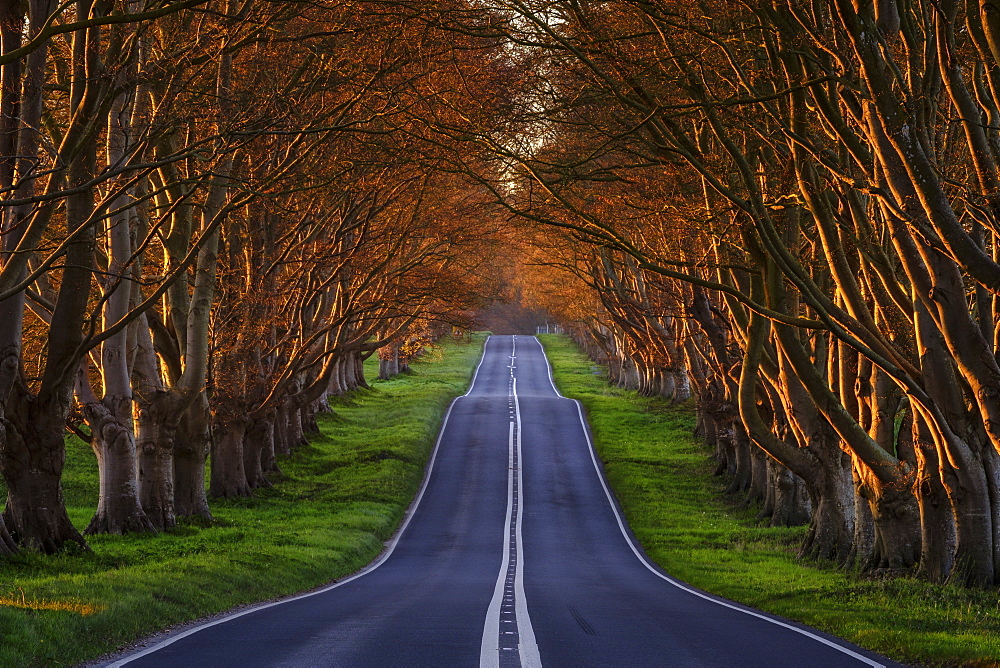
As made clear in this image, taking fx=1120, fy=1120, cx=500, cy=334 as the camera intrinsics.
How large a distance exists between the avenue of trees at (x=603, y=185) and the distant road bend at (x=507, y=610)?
3623 millimetres

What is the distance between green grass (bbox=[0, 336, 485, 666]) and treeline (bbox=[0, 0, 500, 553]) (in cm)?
121

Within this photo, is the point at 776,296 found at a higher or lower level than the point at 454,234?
lower

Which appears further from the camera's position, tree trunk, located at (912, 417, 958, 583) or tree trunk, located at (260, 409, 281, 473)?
tree trunk, located at (260, 409, 281, 473)

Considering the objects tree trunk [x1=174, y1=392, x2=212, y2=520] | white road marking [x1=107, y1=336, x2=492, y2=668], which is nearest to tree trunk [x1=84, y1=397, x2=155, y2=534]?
white road marking [x1=107, y1=336, x2=492, y2=668]

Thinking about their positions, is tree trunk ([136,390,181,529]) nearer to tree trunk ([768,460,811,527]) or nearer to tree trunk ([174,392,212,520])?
tree trunk ([174,392,212,520])

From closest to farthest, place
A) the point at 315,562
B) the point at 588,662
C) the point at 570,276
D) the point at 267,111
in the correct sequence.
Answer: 1. the point at 588,662
2. the point at 267,111
3. the point at 315,562
4. the point at 570,276

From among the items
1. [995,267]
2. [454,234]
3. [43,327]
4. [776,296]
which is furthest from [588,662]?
[454,234]

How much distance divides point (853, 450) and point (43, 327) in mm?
18312

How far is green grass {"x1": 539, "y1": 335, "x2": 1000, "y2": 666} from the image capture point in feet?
38.0

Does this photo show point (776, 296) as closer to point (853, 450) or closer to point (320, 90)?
point (853, 450)

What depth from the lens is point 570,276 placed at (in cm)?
6169

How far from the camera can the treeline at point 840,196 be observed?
1221 cm

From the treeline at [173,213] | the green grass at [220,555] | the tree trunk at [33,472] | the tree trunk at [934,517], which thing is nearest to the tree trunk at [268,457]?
the green grass at [220,555]

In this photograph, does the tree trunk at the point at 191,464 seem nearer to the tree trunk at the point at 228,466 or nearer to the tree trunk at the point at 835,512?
the tree trunk at the point at 228,466
